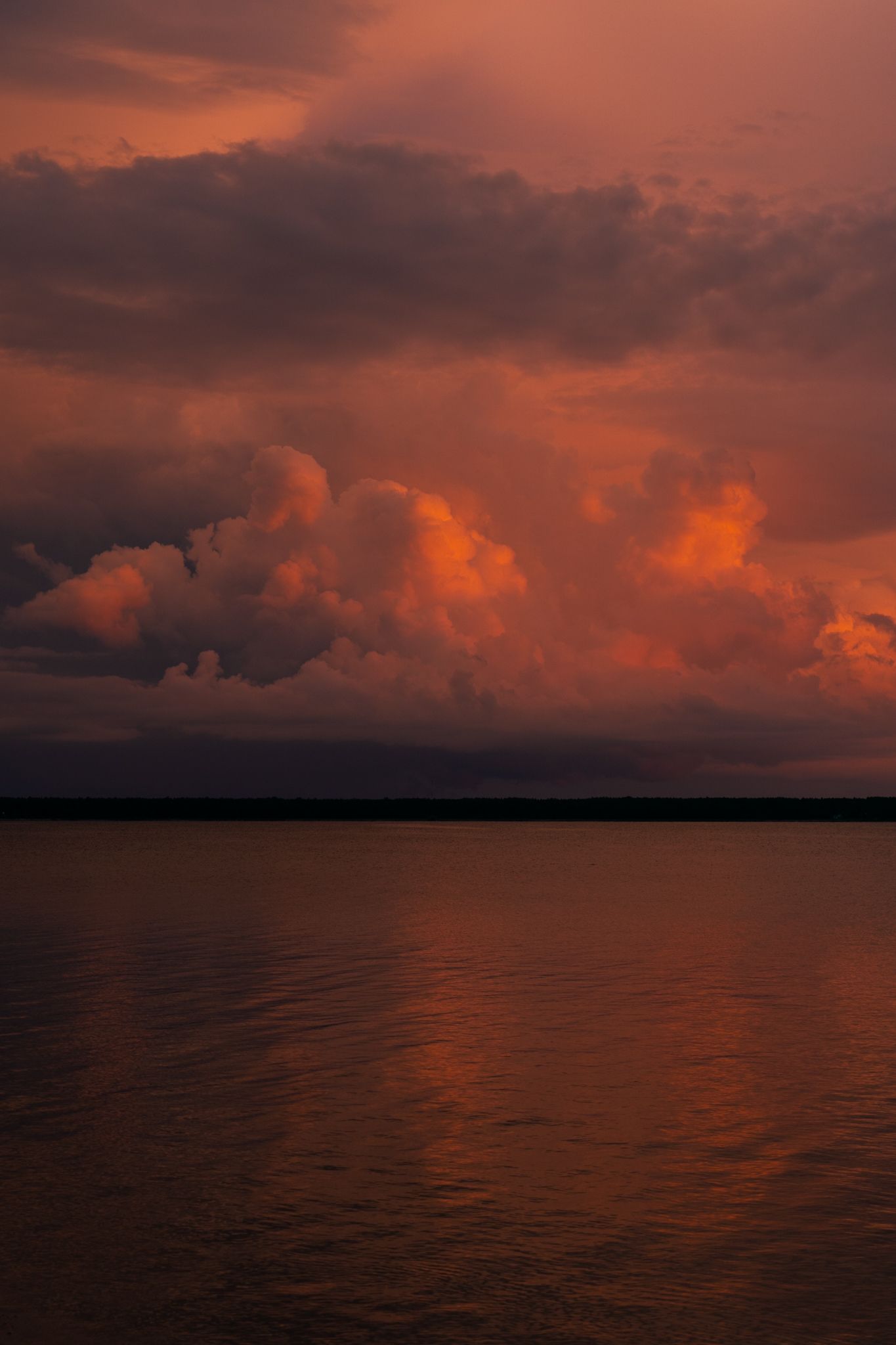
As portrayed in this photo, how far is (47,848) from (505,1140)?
169 metres

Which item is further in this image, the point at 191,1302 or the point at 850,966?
the point at 850,966

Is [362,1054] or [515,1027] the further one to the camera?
[515,1027]

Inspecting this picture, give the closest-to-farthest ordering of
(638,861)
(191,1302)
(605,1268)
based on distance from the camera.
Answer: (191,1302), (605,1268), (638,861)

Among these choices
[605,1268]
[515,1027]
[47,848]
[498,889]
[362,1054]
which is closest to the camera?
[605,1268]

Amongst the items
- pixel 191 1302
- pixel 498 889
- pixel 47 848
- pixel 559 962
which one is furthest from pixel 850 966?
pixel 47 848

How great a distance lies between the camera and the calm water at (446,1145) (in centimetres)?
1502

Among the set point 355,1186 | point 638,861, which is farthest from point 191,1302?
point 638,861

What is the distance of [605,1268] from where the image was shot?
52.9 ft

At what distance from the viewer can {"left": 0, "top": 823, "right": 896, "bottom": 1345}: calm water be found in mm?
15023

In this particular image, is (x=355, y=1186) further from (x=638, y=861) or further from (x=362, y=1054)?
(x=638, y=861)

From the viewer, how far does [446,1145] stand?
71.9ft

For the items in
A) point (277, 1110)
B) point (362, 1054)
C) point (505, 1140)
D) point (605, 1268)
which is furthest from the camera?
point (362, 1054)

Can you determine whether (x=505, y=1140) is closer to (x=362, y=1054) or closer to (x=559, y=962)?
(x=362, y=1054)

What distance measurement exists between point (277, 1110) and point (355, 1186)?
4.85 metres
